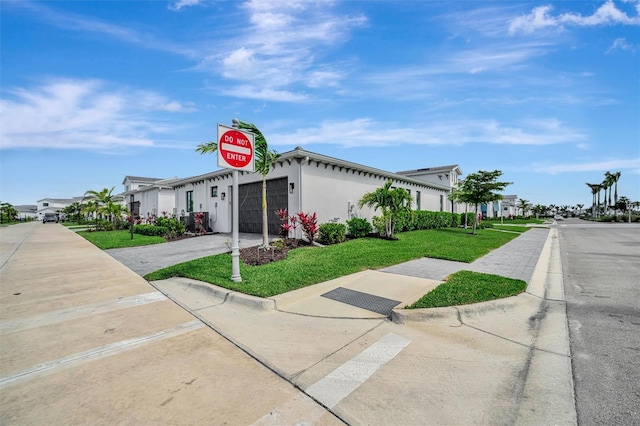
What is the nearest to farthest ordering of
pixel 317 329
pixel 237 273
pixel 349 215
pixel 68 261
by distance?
pixel 317 329 < pixel 237 273 < pixel 68 261 < pixel 349 215

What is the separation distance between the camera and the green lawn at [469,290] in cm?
441

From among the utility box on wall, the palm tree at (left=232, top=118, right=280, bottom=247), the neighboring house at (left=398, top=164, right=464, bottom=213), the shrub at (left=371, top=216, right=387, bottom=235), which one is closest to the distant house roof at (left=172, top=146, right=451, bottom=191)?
the palm tree at (left=232, top=118, right=280, bottom=247)

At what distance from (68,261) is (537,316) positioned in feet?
39.2

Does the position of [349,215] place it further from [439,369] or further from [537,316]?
[439,369]

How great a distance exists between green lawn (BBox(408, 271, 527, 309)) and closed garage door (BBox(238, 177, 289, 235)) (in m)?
8.39

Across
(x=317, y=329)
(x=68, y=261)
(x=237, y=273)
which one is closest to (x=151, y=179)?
(x=68, y=261)

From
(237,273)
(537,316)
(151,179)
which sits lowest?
(537,316)

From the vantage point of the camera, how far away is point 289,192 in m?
12.4

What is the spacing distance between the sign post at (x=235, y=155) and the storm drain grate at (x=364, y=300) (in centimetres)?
198

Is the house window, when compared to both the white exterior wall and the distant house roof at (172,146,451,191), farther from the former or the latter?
the white exterior wall

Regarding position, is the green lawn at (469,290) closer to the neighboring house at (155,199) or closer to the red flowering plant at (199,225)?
the red flowering plant at (199,225)

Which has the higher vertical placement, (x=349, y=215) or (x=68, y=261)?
(x=349, y=215)

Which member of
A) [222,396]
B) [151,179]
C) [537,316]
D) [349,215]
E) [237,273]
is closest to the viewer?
[222,396]

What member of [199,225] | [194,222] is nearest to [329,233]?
[199,225]
